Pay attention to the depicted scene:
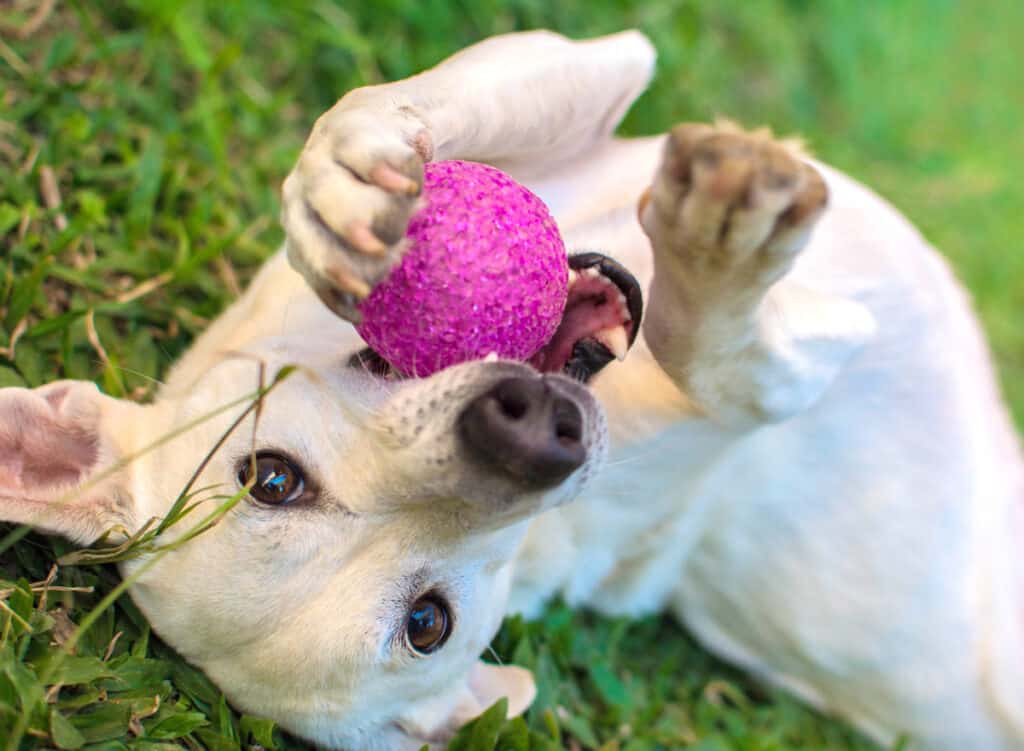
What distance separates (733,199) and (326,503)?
41.2 inches

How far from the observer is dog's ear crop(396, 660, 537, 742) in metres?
2.58

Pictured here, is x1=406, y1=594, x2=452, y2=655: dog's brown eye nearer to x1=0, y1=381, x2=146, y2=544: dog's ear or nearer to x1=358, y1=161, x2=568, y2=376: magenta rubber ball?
x1=358, y1=161, x2=568, y2=376: magenta rubber ball

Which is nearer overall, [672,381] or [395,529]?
[395,529]

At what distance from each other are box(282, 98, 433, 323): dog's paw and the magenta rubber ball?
12 cm

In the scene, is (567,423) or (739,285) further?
(739,285)

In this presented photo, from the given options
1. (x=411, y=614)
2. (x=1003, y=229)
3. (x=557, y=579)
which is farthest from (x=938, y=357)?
(x=1003, y=229)

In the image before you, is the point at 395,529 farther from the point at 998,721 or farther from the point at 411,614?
the point at 998,721

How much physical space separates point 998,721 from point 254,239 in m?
3.13

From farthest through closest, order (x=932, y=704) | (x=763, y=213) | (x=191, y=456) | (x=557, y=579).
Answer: (x=932, y=704) < (x=557, y=579) < (x=191, y=456) < (x=763, y=213)

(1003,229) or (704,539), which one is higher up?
(704,539)

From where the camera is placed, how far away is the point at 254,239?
3.64 meters

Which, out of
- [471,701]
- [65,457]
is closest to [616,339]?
[471,701]

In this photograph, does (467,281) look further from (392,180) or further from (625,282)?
(625,282)

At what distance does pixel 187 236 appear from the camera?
3.43m
